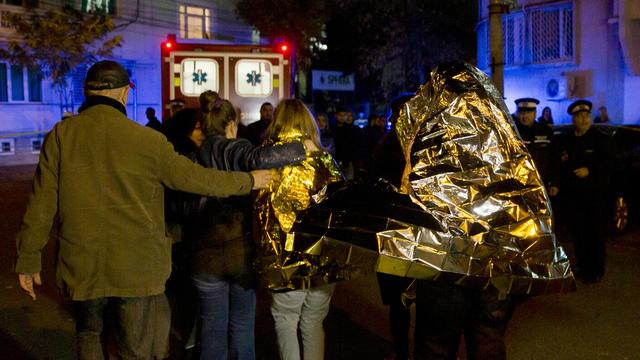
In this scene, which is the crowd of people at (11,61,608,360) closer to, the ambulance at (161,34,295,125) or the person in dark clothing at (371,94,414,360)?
the person in dark clothing at (371,94,414,360)

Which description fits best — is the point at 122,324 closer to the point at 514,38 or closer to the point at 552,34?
the point at 552,34

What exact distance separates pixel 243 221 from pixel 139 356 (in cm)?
99

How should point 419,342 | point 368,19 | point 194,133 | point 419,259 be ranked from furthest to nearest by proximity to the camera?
point 368,19
point 194,133
point 419,342
point 419,259

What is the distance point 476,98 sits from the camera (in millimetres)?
3691

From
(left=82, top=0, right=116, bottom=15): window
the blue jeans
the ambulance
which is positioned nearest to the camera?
the blue jeans

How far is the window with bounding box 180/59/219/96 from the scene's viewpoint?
448 inches

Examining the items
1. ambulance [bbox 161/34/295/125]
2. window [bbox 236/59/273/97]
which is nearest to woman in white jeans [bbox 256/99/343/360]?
ambulance [bbox 161/34/295/125]

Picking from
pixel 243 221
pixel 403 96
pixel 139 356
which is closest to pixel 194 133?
pixel 243 221

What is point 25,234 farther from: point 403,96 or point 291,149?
point 403,96

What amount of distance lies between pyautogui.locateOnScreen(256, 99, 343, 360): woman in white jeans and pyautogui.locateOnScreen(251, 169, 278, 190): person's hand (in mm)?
121

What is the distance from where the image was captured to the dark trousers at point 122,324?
3.63m

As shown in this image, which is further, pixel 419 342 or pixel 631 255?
pixel 631 255

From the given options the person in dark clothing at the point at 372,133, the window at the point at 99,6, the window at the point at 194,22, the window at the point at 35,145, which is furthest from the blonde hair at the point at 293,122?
the window at the point at 194,22

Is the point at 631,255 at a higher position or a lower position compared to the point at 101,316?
lower
